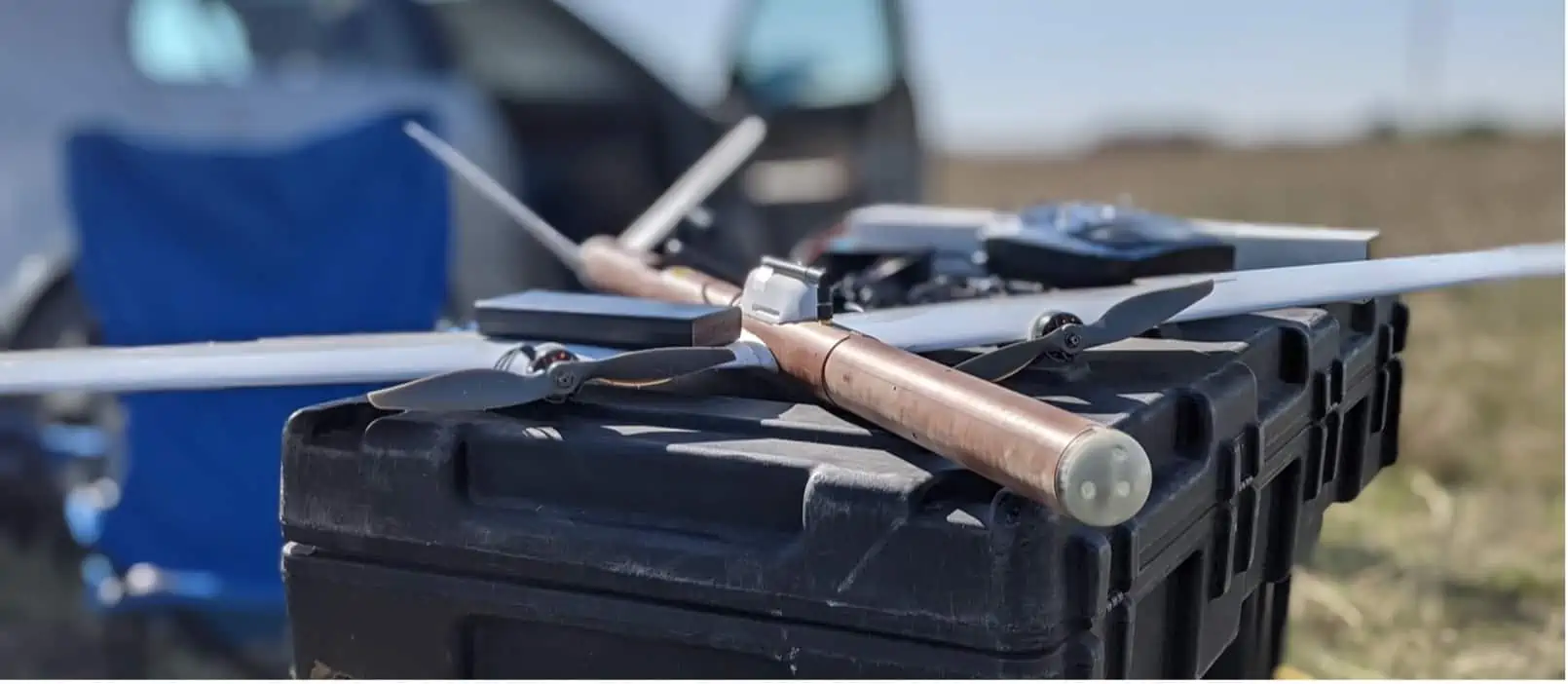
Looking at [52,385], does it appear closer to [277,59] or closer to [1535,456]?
[277,59]

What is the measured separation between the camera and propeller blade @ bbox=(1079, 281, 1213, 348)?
1.01 m

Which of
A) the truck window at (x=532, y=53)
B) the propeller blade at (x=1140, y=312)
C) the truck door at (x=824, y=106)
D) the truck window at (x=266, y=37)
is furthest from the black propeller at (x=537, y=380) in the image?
the truck door at (x=824, y=106)

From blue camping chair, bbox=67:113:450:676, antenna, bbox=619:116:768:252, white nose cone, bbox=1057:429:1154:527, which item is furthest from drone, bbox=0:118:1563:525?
blue camping chair, bbox=67:113:450:676

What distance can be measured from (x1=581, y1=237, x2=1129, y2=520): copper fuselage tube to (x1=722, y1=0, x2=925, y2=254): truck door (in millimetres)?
2563

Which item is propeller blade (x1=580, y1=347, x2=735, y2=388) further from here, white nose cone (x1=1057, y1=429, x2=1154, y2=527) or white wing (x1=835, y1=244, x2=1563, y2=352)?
white nose cone (x1=1057, y1=429, x2=1154, y2=527)

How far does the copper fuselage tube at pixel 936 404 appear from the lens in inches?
28.5

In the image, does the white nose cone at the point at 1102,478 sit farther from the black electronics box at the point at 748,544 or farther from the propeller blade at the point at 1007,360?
→ the propeller blade at the point at 1007,360

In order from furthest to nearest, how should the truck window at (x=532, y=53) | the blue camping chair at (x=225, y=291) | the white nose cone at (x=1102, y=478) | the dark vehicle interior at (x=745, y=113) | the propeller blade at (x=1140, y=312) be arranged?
the dark vehicle interior at (x=745, y=113) → the truck window at (x=532, y=53) → the blue camping chair at (x=225, y=291) → the propeller blade at (x=1140, y=312) → the white nose cone at (x=1102, y=478)

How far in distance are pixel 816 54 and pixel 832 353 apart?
2787 millimetres

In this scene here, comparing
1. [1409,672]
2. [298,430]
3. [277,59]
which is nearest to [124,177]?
[277,59]

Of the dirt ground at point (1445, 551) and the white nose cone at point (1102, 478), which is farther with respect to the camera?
the dirt ground at point (1445, 551)

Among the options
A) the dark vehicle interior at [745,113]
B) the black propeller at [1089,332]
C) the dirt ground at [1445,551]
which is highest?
the dark vehicle interior at [745,113]

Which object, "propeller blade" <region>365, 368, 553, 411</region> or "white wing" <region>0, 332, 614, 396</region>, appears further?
"white wing" <region>0, 332, 614, 396</region>

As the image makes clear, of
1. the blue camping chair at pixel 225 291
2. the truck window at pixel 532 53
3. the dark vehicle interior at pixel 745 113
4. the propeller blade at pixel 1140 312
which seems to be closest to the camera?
the propeller blade at pixel 1140 312
